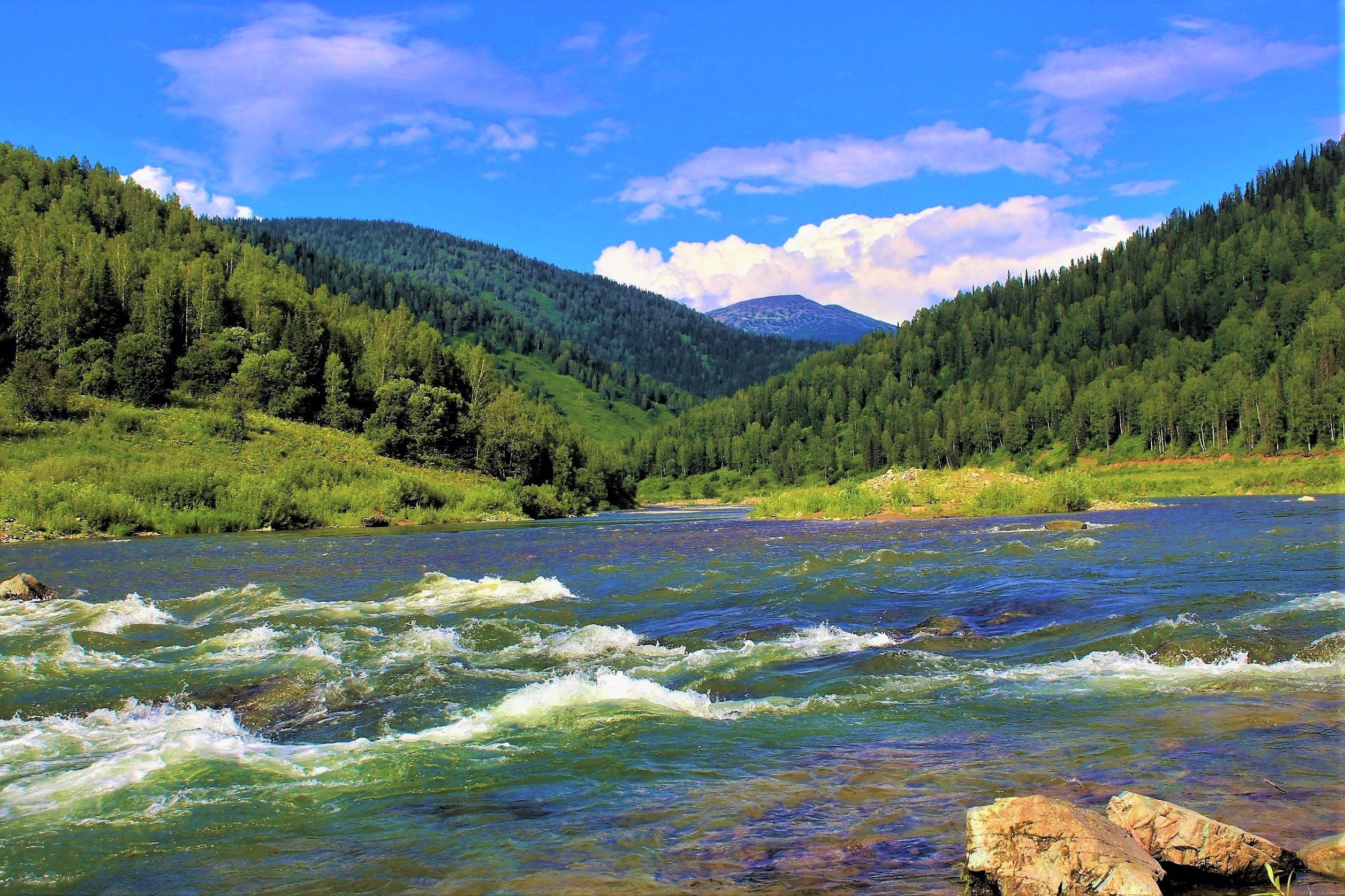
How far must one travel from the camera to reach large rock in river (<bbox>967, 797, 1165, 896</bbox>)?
534cm

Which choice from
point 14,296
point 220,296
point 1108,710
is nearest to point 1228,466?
point 1108,710

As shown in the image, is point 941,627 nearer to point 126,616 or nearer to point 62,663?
point 62,663

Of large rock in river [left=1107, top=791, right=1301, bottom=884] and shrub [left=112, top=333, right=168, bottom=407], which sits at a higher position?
shrub [left=112, top=333, right=168, bottom=407]

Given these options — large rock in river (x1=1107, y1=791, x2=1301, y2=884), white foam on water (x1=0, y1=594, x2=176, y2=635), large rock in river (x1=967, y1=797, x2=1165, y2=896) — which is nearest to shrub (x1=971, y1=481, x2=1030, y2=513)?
white foam on water (x1=0, y1=594, x2=176, y2=635)

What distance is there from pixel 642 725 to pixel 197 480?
5699 cm

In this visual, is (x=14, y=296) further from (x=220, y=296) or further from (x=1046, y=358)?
(x=1046, y=358)

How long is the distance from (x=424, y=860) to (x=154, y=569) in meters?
32.0

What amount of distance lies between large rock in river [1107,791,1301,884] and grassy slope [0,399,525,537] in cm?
5836

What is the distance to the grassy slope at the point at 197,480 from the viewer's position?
50.3 m

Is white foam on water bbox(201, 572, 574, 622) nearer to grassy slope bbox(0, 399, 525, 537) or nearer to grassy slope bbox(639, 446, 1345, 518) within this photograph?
grassy slope bbox(0, 399, 525, 537)

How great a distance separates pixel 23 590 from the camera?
23.5m

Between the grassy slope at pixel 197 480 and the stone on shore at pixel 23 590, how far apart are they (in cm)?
2898

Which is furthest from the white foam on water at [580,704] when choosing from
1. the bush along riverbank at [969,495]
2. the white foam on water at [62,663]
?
the bush along riverbank at [969,495]

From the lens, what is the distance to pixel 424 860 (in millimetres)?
6781
